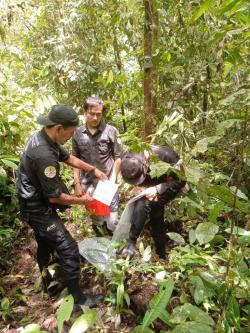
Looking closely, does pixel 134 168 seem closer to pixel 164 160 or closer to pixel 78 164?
pixel 164 160

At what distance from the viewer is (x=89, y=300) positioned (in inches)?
130

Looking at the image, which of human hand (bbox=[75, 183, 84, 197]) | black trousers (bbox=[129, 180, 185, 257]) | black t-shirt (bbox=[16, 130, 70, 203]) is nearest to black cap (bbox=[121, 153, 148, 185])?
black trousers (bbox=[129, 180, 185, 257])

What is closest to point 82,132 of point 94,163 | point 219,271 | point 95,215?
point 94,163

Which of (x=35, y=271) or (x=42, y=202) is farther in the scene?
(x=35, y=271)

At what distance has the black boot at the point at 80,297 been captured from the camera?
3295 millimetres

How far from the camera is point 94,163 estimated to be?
4254 mm

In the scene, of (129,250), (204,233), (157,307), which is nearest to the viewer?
(157,307)

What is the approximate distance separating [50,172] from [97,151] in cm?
122

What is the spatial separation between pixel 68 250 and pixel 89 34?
443cm

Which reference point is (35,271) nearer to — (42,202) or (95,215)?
(95,215)

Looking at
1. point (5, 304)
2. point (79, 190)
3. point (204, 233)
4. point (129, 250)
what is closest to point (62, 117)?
point (79, 190)

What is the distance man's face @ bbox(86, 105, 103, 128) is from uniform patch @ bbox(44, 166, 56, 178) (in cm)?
119

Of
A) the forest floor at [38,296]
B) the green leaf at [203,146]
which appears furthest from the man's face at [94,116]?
the green leaf at [203,146]

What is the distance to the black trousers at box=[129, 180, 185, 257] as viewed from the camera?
3281 mm
